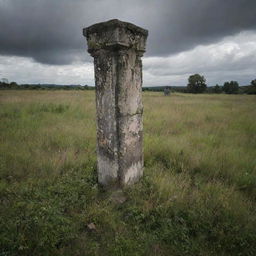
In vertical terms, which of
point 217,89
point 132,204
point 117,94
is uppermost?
point 217,89

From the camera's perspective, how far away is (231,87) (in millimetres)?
50094

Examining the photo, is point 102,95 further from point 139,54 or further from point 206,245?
point 206,245

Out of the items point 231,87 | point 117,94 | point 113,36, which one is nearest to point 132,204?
point 117,94

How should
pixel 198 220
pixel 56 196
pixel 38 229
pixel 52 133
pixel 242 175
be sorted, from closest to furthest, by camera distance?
1. pixel 38 229
2. pixel 198 220
3. pixel 56 196
4. pixel 242 175
5. pixel 52 133

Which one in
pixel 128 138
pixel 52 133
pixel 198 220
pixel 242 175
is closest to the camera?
pixel 198 220

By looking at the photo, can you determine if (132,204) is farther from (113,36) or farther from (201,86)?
(201,86)

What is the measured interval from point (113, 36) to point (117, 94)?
2.47ft

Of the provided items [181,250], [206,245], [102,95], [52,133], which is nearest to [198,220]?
[206,245]

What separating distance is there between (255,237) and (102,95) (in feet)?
8.64

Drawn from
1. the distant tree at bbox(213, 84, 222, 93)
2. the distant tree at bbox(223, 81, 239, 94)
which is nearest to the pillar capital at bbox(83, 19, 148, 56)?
the distant tree at bbox(223, 81, 239, 94)

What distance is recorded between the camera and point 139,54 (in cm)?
274

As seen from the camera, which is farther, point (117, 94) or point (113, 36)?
point (117, 94)

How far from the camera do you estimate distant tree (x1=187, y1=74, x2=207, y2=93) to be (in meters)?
48.5

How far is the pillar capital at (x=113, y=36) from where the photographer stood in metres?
2.24
